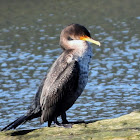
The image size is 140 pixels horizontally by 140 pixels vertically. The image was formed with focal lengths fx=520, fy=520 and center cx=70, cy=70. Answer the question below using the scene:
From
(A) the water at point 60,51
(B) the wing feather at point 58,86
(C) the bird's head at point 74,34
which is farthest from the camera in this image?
(A) the water at point 60,51

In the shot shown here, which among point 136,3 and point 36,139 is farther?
point 136,3

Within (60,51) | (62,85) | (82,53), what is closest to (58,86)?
(62,85)

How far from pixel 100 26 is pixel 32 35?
3529 mm

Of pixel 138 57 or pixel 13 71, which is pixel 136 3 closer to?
pixel 138 57

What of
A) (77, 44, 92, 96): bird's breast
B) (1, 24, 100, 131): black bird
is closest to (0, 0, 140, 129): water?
(1, 24, 100, 131): black bird

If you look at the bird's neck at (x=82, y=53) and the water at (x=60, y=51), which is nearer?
the bird's neck at (x=82, y=53)

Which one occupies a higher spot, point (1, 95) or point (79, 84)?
point (79, 84)

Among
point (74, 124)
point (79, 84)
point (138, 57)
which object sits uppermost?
point (79, 84)

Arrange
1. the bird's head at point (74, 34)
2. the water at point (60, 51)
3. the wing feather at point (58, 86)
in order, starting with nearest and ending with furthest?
the wing feather at point (58, 86), the bird's head at point (74, 34), the water at point (60, 51)

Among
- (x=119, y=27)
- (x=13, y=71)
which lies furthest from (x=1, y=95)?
(x=119, y=27)

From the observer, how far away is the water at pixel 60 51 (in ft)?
47.0

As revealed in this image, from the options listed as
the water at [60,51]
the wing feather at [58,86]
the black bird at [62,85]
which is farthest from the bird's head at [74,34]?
the water at [60,51]

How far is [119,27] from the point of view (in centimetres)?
2544

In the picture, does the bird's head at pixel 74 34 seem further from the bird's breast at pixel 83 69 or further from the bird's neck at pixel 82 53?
the bird's breast at pixel 83 69
